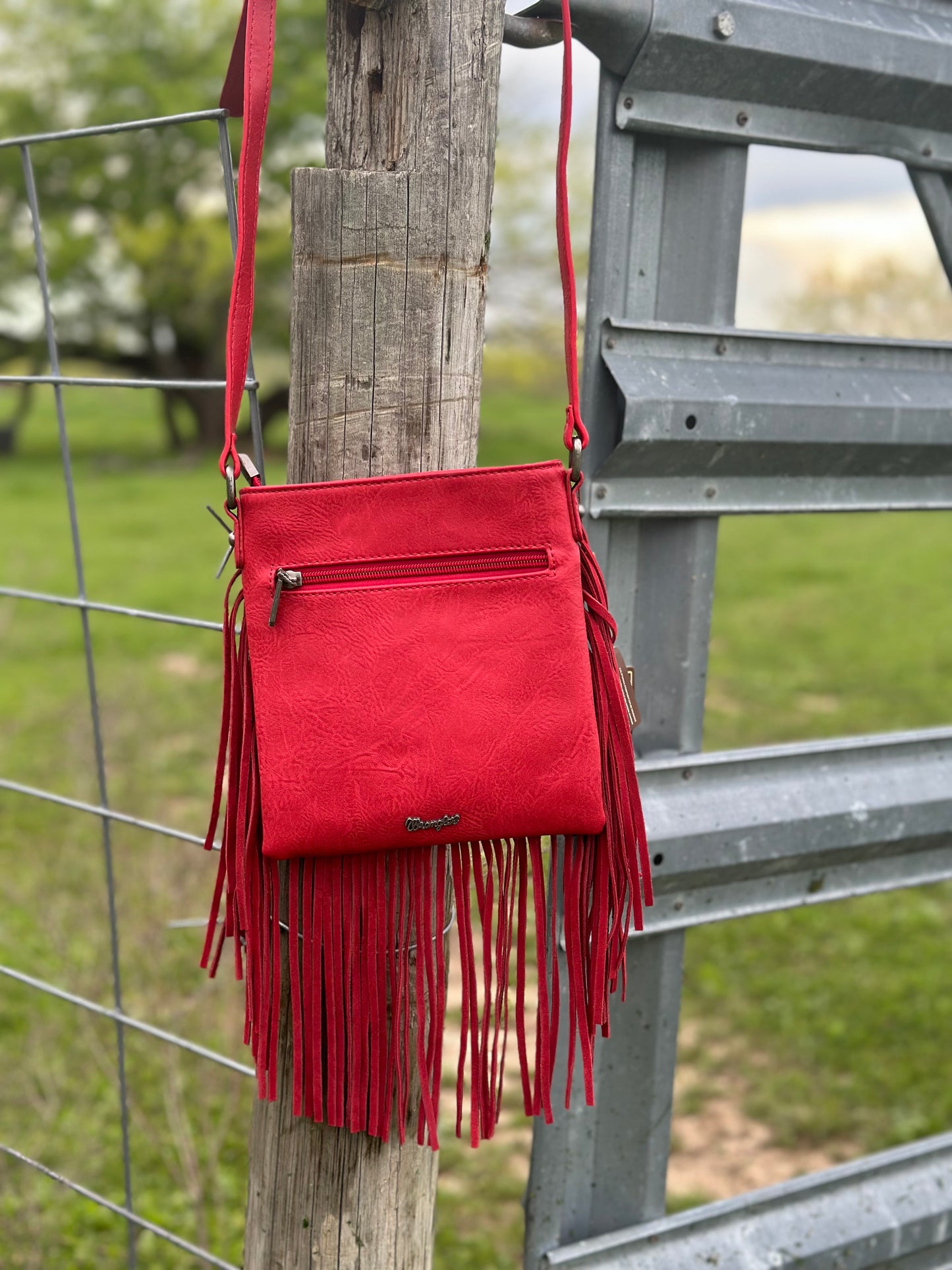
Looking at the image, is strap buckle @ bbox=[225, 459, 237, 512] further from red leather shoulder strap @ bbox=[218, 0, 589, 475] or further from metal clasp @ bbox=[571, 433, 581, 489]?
metal clasp @ bbox=[571, 433, 581, 489]

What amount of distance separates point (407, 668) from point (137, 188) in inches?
777

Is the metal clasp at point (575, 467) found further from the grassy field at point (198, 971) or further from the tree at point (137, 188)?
the tree at point (137, 188)

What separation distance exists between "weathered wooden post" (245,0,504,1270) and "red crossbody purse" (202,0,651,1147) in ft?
0.26

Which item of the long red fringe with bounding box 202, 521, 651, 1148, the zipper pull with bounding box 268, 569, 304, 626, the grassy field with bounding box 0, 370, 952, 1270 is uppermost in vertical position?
the zipper pull with bounding box 268, 569, 304, 626

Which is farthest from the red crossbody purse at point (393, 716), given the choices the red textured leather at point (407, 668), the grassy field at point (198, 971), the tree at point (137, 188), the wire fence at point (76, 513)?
the tree at point (137, 188)

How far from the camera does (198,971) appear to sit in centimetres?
350

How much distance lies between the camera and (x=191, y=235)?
1872 cm

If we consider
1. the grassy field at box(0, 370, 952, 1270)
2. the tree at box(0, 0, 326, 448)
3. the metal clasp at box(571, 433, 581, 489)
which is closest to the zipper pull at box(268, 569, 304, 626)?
the metal clasp at box(571, 433, 581, 489)

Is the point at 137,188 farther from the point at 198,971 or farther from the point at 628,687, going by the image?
the point at 628,687

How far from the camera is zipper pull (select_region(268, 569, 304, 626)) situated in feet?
4.05

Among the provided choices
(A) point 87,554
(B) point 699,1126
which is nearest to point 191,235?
(A) point 87,554

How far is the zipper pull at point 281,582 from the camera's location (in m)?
1.24

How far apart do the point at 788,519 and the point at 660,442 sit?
494 inches

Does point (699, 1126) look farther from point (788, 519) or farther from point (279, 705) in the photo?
point (788, 519)
